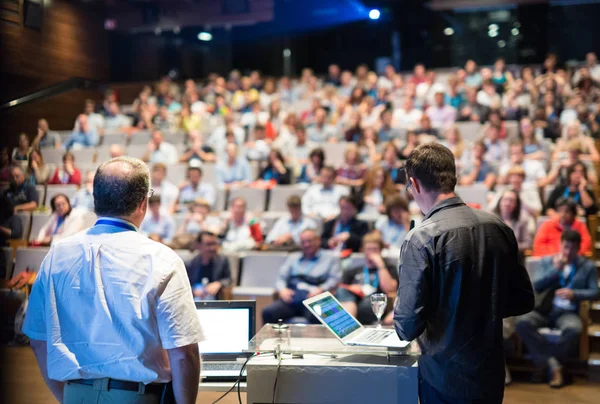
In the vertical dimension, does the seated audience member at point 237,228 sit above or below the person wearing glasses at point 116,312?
below

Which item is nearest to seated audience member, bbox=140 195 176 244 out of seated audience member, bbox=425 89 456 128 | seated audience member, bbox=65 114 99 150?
seated audience member, bbox=65 114 99 150

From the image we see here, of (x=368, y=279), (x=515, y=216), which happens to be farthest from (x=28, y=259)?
(x=515, y=216)

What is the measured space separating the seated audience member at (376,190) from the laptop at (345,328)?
150 inches

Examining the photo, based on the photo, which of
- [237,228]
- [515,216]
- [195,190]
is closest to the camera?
[515,216]

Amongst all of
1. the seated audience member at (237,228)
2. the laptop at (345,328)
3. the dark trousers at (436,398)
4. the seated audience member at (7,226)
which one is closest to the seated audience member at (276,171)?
the seated audience member at (237,228)

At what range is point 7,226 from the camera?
8.95 ft

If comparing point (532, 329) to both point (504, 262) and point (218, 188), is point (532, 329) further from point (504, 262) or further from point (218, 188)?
point (218, 188)

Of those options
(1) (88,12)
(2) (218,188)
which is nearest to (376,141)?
(2) (218,188)

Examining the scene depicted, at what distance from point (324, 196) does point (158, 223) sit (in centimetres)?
161

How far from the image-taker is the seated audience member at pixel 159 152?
7742 mm

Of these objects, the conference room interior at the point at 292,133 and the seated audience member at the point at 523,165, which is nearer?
the conference room interior at the point at 292,133

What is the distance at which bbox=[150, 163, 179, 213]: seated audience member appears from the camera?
260 inches

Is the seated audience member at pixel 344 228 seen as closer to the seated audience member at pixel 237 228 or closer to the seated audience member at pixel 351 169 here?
the seated audience member at pixel 237 228

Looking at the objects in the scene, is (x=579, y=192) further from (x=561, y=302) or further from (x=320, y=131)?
(x=320, y=131)
